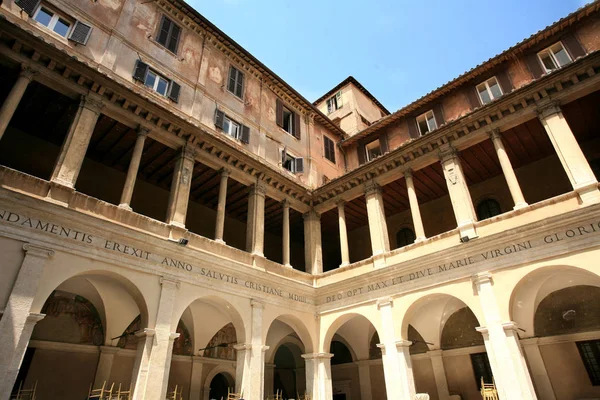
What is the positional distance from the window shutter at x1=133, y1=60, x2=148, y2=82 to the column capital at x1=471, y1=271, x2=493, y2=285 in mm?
12250

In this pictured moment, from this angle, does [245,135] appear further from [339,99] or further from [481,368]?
[481,368]

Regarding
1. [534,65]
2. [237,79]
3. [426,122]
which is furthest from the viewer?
[426,122]

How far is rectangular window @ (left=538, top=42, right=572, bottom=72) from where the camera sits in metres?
13.7

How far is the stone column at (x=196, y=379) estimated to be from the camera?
13.6 m

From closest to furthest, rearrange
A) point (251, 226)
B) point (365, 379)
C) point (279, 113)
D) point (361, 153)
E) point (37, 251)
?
point (37, 251) → point (251, 226) → point (365, 379) → point (279, 113) → point (361, 153)

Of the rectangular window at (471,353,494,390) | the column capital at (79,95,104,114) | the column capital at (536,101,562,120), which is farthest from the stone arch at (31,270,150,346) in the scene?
the column capital at (536,101,562,120)

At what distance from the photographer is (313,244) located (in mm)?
15672

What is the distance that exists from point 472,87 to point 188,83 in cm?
1144

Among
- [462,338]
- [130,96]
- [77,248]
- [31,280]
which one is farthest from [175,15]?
[462,338]

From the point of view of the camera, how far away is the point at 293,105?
19.4 m

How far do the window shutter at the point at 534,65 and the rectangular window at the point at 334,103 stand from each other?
1208cm

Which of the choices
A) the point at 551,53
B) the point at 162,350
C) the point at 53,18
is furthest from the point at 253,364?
the point at 551,53

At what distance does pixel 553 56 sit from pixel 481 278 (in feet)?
30.1

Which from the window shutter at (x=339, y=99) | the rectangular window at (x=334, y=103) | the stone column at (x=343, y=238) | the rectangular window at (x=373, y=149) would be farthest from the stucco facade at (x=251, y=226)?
A: the rectangular window at (x=334, y=103)
